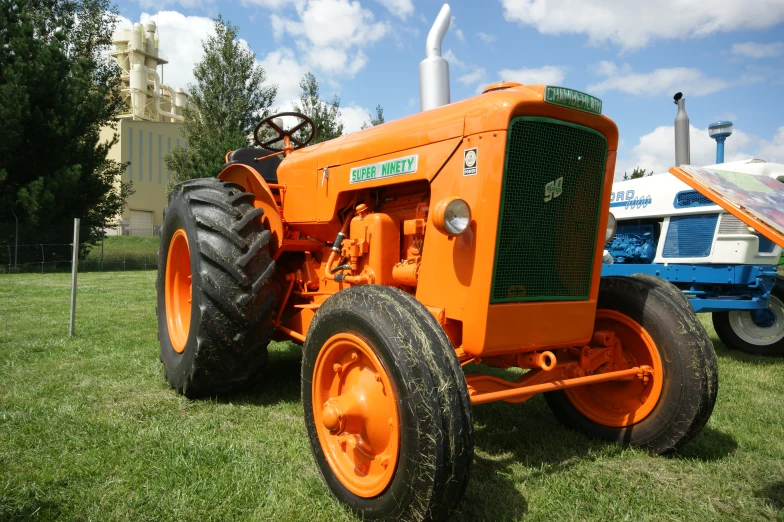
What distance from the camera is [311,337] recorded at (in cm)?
269

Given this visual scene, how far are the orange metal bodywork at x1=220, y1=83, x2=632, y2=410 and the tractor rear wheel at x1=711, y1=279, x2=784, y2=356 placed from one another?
14.8 ft

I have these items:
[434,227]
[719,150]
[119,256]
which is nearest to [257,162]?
[434,227]

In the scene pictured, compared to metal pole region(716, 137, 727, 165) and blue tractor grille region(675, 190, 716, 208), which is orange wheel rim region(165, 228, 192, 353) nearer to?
blue tractor grille region(675, 190, 716, 208)

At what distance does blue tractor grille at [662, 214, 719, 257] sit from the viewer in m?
6.40

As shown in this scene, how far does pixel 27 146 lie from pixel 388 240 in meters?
18.2

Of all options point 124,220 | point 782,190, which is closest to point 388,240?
point 782,190

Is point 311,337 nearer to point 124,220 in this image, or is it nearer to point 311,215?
point 311,215

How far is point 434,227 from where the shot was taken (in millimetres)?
2684

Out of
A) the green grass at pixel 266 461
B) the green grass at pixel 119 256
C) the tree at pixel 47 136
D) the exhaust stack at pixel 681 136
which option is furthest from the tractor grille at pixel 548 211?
the green grass at pixel 119 256

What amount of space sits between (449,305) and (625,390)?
1355 millimetres

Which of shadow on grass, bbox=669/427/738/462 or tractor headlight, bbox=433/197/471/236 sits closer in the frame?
tractor headlight, bbox=433/197/471/236

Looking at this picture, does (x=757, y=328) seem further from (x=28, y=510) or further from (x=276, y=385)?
(x=28, y=510)

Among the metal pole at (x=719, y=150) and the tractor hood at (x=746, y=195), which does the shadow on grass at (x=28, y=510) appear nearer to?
the tractor hood at (x=746, y=195)

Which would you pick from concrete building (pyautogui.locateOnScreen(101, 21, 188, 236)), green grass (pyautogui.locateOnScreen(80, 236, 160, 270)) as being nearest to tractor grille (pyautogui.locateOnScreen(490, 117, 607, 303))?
green grass (pyautogui.locateOnScreen(80, 236, 160, 270))
